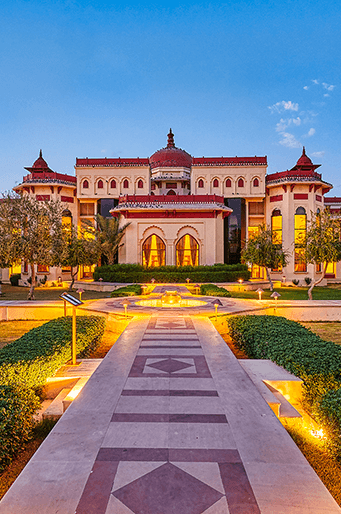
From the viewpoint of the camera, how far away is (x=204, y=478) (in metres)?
2.74

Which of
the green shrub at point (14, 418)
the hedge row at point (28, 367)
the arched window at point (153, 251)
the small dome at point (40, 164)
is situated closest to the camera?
the green shrub at point (14, 418)

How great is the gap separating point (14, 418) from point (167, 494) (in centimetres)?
208

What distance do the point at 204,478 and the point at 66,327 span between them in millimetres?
5530

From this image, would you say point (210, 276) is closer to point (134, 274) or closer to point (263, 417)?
point (134, 274)

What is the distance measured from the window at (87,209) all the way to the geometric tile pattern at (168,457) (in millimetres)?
27743

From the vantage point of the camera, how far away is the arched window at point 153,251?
2622 cm

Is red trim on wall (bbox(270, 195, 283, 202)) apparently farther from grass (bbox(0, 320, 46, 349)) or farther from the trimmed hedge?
the trimmed hedge

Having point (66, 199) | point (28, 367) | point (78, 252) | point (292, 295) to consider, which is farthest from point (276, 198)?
point (28, 367)

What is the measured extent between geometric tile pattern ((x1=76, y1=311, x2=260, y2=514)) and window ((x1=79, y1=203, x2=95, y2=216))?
2774cm

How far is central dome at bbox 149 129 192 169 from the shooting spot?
1299 inches

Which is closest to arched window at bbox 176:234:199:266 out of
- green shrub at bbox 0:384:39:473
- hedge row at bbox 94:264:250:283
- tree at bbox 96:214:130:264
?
hedge row at bbox 94:264:250:283

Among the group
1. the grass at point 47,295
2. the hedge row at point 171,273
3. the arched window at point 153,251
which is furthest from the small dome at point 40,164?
the grass at point 47,295

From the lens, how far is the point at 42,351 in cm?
579

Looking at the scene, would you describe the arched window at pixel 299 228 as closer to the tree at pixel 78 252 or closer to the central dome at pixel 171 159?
the central dome at pixel 171 159
